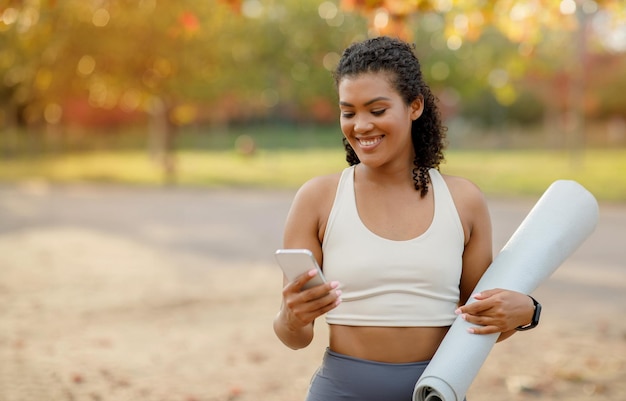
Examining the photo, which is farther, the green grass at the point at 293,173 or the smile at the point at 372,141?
the green grass at the point at 293,173

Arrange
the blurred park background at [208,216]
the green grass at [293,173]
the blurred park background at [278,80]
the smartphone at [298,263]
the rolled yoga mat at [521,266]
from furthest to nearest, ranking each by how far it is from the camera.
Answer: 1. the green grass at [293,173]
2. the blurred park background at [278,80]
3. the blurred park background at [208,216]
4. the rolled yoga mat at [521,266]
5. the smartphone at [298,263]

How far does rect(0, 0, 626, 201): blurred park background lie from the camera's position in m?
9.32

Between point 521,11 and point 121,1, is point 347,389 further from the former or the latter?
point 521,11

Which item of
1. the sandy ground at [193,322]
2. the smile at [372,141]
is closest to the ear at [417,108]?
the smile at [372,141]

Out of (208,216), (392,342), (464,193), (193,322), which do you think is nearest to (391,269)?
(392,342)

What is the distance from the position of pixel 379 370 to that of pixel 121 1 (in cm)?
626

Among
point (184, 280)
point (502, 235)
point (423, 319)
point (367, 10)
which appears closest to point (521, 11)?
point (367, 10)

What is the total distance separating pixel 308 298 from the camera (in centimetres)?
207

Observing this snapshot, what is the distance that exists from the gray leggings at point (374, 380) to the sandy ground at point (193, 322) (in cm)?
297

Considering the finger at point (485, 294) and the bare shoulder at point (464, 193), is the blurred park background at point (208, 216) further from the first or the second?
the finger at point (485, 294)

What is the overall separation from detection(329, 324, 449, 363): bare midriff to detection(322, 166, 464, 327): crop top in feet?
0.07

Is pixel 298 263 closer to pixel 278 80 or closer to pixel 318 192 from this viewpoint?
pixel 318 192

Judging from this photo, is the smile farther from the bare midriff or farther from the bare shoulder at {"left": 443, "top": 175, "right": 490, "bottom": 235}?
the bare midriff

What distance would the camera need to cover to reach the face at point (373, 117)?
2.27m
